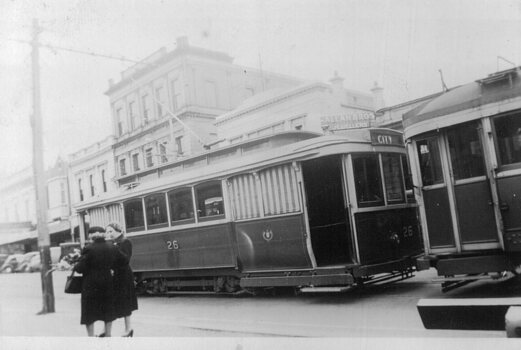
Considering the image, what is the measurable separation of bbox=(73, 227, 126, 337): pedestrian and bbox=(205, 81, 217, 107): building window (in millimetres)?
4684

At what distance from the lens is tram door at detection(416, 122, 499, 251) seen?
6.07 metres

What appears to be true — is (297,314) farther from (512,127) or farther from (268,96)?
(268,96)

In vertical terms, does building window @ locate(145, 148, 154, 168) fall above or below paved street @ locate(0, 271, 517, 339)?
above

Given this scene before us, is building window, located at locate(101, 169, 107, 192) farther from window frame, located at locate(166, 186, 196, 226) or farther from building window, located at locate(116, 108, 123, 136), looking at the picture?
window frame, located at locate(166, 186, 196, 226)

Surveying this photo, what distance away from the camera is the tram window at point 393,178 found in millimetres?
7992

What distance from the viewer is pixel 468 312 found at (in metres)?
3.62

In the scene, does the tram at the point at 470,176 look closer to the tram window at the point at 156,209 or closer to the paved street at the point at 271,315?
the paved street at the point at 271,315

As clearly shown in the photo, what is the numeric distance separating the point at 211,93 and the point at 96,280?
541 cm

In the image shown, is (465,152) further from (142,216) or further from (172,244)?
(142,216)

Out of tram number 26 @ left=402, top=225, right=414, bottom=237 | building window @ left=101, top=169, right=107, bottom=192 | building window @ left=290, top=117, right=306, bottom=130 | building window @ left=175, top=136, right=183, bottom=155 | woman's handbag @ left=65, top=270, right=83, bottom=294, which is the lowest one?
woman's handbag @ left=65, top=270, right=83, bottom=294

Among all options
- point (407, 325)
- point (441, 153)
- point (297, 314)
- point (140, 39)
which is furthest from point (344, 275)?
point (140, 39)

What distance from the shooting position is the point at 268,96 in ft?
36.5

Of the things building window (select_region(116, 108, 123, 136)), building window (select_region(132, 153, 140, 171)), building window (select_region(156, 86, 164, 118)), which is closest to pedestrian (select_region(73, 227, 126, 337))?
building window (select_region(156, 86, 164, 118))

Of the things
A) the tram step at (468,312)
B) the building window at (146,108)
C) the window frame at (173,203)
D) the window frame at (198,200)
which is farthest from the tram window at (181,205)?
the tram step at (468,312)
